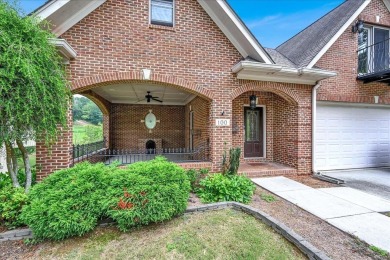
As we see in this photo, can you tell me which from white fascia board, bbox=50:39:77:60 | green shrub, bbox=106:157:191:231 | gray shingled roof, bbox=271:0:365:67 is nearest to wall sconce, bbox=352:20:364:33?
gray shingled roof, bbox=271:0:365:67

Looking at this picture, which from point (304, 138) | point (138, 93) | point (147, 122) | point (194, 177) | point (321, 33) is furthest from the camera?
point (147, 122)

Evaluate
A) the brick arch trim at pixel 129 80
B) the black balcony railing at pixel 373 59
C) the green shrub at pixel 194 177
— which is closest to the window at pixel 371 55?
the black balcony railing at pixel 373 59

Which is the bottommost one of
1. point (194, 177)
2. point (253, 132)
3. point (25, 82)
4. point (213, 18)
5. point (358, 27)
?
point (194, 177)

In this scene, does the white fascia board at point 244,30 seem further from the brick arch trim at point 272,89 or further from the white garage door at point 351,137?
the white garage door at point 351,137

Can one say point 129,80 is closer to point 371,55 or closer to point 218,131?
point 218,131

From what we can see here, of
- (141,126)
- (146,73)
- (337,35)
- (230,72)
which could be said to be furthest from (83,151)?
(337,35)

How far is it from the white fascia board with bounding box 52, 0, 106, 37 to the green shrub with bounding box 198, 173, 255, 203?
5314 mm

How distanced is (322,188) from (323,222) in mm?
2325

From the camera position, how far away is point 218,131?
6.33 meters

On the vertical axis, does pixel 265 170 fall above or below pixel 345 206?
above

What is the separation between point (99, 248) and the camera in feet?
9.65

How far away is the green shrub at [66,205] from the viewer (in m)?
2.97

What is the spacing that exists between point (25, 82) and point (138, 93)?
6.70 metres

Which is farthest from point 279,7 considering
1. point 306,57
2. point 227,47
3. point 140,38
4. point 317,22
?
point 140,38
